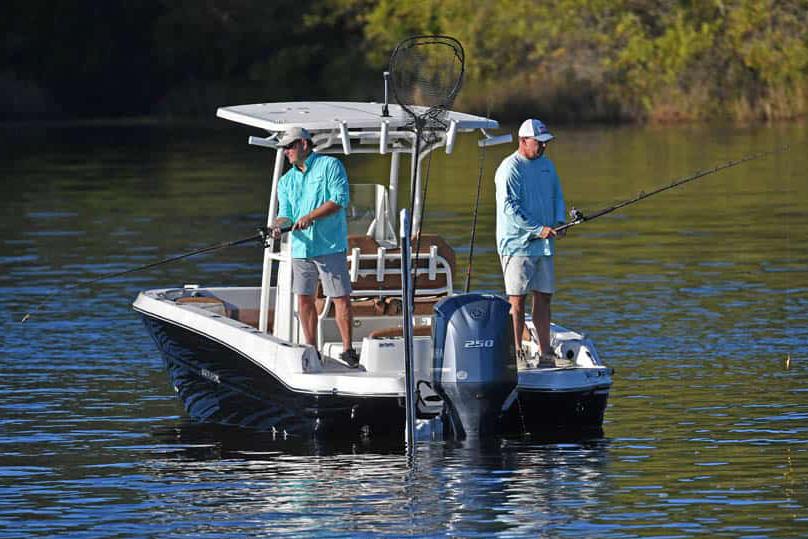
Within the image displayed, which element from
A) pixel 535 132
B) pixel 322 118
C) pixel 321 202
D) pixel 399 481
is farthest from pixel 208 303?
pixel 399 481

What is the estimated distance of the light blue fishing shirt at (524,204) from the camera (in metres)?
13.2

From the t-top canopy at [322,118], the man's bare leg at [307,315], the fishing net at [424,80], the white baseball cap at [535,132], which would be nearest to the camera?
the fishing net at [424,80]

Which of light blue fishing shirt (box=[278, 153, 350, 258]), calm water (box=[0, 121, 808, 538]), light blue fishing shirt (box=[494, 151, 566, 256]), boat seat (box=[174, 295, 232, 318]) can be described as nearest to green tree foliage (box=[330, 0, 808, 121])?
calm water (box=[0, 121, 808, 538])

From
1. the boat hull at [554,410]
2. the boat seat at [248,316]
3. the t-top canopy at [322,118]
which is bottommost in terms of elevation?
the boat hull at [554,410]

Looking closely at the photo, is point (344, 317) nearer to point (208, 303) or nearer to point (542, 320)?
point (542, 320)

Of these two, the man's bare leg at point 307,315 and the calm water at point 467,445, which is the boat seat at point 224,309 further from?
the man's bare leg at point 307,315

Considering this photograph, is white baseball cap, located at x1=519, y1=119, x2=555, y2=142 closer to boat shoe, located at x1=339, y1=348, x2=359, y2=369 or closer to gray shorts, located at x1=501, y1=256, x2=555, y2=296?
gray shorts, located at x1=501, y1=256, x2=555, y2=296

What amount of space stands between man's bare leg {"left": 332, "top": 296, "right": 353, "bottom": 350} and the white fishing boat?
19 cm

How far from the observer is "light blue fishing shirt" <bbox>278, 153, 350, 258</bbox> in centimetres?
1323

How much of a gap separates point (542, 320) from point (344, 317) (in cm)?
122

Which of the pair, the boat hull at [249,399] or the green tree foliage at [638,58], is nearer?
the boat hull at [249,399]

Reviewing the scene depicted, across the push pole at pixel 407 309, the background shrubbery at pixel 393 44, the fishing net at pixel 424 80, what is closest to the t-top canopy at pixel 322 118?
the fishing net at pixel 424 80

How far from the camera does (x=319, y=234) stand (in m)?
13.3

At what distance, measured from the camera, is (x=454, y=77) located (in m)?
12.7
